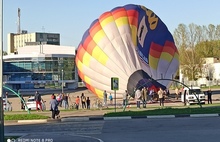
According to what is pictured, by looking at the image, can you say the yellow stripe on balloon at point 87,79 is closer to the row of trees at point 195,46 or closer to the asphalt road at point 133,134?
the asphalt road at point 133,134

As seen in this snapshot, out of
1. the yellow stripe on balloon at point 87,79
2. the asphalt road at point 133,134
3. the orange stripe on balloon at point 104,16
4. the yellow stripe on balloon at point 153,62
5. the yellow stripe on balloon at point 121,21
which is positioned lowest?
the asphalt road at point 133,134

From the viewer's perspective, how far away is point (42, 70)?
119562 mm

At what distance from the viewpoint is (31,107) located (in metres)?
42.8

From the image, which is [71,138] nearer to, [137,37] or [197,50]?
[137,37]

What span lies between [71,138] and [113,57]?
27292 millimetres

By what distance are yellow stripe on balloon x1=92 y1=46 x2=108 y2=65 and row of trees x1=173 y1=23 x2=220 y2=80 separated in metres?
64.8

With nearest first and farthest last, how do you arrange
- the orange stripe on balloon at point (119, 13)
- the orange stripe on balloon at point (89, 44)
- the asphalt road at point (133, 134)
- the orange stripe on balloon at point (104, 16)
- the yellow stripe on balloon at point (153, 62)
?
the asphalt road at point (133, 134), the orange stripe on balloon at point (89, 44), the orange stripe on balloon at point (119, 13), the yellow stripe on balloon at point (153, 62), the orange stripe on balloon at point (104, 16)

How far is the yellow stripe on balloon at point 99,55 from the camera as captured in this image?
44469 mm

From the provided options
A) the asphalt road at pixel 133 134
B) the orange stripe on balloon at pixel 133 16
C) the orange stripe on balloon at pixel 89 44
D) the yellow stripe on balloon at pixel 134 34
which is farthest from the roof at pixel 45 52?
the asphalt road at pixel 133 134

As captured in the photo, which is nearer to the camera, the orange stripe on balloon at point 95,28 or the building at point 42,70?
the orange stripe on balloon at point 95,28

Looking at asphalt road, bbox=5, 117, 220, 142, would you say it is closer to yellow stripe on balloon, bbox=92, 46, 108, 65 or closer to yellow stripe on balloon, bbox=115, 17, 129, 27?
yellow stripe on balloon, bbox=92, 46, 108, 65

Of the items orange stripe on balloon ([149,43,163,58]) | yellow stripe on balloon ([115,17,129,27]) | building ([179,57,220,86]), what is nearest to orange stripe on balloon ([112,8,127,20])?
yellow stripe on balloon ([115,17,129,27])

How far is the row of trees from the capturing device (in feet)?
356

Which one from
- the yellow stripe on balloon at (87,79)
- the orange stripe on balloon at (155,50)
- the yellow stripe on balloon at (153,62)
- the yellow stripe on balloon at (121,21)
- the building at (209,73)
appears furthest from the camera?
the building at (209,73)
